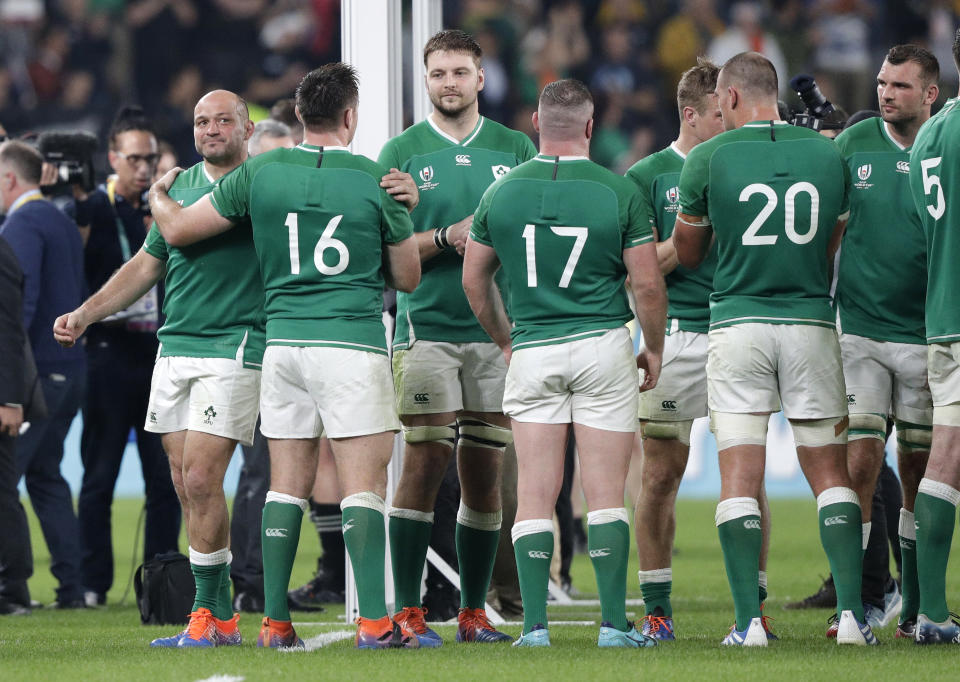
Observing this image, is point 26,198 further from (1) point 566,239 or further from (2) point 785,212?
(2) point 785,212

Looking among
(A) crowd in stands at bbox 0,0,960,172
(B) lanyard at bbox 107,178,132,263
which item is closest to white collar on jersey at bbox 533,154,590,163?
(B) lanyard at bbox 107,178,132,263

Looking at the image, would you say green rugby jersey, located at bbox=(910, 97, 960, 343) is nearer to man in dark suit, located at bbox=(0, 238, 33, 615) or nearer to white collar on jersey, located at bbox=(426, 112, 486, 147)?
white collar on jersey, located at bbox=(426, 112, 486, 147)

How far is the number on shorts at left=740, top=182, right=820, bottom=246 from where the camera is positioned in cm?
609

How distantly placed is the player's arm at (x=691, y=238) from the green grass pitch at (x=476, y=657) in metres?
1.61

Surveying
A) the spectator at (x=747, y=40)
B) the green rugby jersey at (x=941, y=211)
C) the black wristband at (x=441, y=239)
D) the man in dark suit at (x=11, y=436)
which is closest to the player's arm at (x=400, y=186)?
the black wristband at (x=441, y=239)

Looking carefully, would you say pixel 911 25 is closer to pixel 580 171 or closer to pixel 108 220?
pixel 108 220

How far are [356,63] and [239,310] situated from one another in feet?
5.84

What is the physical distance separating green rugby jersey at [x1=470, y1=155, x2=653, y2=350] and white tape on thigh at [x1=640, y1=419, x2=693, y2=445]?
897mm

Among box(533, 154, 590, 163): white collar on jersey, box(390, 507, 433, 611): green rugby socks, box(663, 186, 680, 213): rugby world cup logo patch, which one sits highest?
box(533, 154, 590, 163): white collar on jersey

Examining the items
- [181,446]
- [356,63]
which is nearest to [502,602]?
[181,446]

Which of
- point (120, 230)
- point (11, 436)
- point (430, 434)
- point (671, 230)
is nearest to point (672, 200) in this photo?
point (671, 230)

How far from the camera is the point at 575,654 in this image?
5824mm

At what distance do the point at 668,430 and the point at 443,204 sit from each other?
1.44 meters

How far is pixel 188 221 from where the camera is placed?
248 inches
